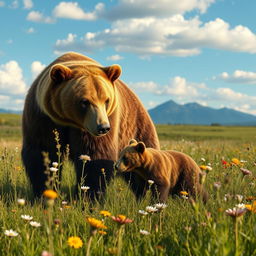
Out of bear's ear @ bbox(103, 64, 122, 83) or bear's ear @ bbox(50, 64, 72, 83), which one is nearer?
bear's ear @ bbox(50, 64, 72, 83)

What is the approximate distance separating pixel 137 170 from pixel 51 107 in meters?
1.48

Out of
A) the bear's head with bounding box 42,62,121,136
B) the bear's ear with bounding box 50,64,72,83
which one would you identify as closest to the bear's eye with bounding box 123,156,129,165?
the bear's head with bounding box 42,62,121,136

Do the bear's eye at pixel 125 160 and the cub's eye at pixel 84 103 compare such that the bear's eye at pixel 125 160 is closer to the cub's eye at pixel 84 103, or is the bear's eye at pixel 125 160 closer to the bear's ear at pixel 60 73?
the cub's eye at pixel 84 103

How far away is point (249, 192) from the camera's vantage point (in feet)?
17.3

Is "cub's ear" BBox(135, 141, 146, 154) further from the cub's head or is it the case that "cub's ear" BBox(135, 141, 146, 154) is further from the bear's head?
the bear's head

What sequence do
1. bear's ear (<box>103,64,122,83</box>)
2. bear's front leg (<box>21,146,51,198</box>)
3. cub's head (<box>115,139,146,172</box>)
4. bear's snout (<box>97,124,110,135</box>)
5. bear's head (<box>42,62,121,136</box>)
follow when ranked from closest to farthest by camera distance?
bear's snout (<box>97,124,110,135</box>), bear's head (<box>42,62,121,136</box>), cub's head (<box>115,139,146,172</box>), bear's ear (<box>103,64,122,83</box>), bear's front leg (<box>21,146,51,198</box>)

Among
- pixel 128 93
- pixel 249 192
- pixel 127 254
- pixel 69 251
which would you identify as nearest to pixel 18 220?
pixel 69 251

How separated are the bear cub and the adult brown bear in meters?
0.38

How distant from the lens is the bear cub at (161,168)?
521 cm

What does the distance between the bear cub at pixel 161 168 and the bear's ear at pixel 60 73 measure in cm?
126

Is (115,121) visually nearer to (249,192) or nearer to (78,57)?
(78,57)

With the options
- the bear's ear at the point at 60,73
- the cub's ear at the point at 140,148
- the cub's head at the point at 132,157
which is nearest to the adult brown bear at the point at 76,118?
the bear's ear at the point at 60,73

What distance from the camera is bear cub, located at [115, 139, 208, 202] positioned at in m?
5.21

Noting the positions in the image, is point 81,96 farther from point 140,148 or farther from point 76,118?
point 140,148
